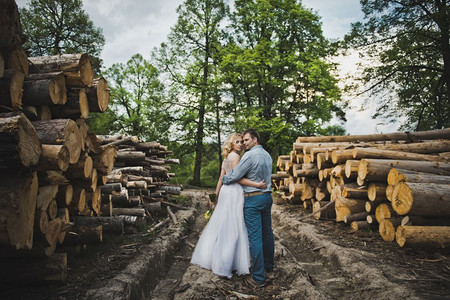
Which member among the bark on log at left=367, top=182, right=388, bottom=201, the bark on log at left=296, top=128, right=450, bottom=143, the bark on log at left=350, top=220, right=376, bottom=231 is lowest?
the bark on log at left=350, top=220, right=376, bottom=231

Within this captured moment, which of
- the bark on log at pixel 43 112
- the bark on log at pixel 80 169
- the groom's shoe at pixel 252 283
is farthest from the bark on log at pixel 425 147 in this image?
the bark on log at pixel 43 112

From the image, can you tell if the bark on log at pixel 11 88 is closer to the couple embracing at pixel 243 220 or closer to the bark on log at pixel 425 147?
the couple embracing at pixel 243 220

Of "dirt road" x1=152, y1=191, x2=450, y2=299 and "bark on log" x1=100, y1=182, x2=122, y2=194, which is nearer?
"dirt road" x1=152, y1=191, x2=450, y2=299

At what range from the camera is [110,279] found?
3.29 meters

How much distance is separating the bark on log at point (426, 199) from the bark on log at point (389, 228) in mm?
440

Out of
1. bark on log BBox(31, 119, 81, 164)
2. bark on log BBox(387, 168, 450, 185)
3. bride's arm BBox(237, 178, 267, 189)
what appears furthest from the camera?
bark on log BBox(387, 168, 450, 185)

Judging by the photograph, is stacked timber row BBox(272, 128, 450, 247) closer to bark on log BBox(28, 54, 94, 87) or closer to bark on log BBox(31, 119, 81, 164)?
bark on log BBox(31, 119, 81, 164)

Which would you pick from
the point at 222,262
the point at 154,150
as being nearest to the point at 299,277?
the point at 222,262

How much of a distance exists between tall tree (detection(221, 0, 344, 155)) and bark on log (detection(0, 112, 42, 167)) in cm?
1233

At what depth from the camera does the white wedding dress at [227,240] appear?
156 inches

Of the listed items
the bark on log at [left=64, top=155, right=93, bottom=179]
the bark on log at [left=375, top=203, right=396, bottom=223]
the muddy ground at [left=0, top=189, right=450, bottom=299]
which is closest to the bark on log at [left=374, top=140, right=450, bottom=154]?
the bark on log at [left=375, top=203, right=396, bottom=223]

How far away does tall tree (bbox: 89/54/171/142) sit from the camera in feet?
60.9

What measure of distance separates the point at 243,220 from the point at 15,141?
2.97 metres

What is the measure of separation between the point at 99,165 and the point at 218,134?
49.6 ft
